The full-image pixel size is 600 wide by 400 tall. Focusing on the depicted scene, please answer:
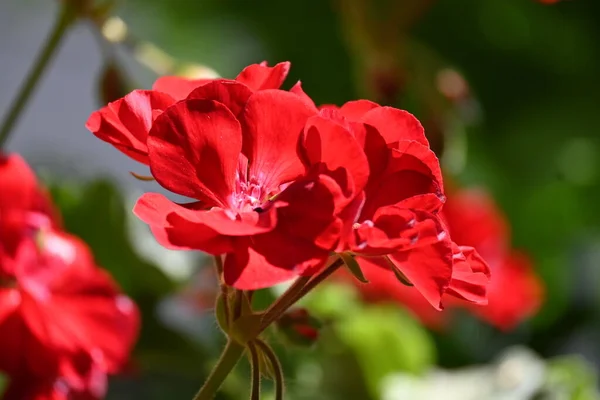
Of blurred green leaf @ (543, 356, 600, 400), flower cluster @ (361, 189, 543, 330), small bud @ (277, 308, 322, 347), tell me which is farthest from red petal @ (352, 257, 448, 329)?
small bud @ (277, 308, 322, 347)

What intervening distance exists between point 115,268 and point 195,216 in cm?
41

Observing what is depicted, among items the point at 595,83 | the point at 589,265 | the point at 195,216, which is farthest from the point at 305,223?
the point at 595,83

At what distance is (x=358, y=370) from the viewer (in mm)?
651

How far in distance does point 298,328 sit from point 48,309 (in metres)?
0.13

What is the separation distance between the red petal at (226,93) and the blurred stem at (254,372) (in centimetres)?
7

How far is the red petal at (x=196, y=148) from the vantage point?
0.24 metres

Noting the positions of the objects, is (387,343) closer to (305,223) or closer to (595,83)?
(305,223)

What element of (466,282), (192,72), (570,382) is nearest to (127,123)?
(466,282)

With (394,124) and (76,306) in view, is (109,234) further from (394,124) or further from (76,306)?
(394,124)

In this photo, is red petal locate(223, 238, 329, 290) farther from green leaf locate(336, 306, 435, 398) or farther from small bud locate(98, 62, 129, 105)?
green leaf locate(336, 306, 435, 398)

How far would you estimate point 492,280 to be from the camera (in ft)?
2.43

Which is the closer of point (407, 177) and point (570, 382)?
point (407, 177)

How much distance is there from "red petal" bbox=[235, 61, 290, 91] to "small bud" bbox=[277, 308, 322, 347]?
0.26 feet

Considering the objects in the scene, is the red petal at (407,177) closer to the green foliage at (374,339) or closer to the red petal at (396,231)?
the red petal at (396,231)
